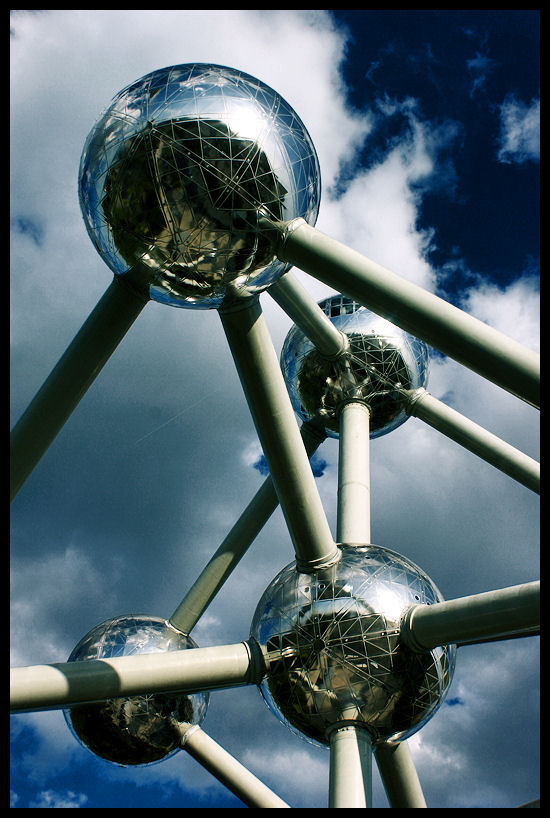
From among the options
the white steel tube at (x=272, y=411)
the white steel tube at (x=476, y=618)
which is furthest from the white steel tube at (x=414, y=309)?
the white steel tube at (x=476, y=618)

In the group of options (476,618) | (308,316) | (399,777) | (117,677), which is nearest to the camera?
(476,618)

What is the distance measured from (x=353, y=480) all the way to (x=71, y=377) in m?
4.15

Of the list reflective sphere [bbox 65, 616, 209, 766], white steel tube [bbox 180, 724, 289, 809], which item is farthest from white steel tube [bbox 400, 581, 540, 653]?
reflective sphere [bbox 65, 616, 209, 766]

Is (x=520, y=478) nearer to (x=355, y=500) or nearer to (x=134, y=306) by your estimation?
(x=355, y=500)

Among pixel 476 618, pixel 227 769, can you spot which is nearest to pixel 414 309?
pixel 476 618

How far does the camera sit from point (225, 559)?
9.48 m

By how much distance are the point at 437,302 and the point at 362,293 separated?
1.86 feet

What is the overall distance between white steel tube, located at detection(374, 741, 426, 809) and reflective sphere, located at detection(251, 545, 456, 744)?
67.4 inches

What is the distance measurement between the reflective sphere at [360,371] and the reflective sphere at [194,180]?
4501 millimetres

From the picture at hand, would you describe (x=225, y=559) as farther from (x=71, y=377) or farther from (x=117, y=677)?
(x=71, y=377)
